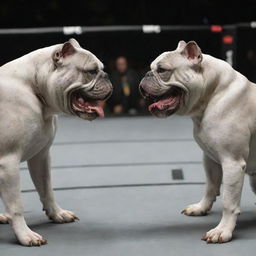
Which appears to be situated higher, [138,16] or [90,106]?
[90,106]

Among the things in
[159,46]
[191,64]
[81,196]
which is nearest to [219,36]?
[159,46]

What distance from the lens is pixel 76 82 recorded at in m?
4.32

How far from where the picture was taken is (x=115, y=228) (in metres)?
4.71

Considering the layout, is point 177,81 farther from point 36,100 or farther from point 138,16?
point 138,16

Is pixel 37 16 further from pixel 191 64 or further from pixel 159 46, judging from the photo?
pixel 191 64

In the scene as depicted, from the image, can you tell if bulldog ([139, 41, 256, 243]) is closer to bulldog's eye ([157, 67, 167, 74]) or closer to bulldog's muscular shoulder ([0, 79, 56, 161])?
bulldog's eye ([157, 67, 167, 74])

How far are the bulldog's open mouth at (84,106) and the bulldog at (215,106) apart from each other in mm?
361

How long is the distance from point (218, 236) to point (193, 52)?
1283 mm

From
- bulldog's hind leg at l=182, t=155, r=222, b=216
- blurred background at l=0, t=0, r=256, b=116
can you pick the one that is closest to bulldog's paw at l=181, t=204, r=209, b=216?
bulldog's hind leg at l=182, t=155, r=222, b=216

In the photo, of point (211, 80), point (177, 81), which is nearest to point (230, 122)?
point (211, 80)

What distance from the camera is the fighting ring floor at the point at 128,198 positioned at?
4.28 m

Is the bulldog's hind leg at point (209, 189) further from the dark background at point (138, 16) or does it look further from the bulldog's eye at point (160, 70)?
the dark background at point (138, 16)

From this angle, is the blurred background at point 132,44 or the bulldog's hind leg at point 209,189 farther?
the blurred background at point 132,44

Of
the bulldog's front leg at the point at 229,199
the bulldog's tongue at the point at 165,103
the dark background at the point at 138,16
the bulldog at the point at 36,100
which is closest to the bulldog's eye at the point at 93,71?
the bulldog at the point at 36,100
